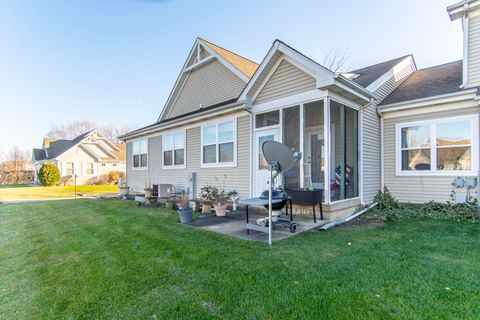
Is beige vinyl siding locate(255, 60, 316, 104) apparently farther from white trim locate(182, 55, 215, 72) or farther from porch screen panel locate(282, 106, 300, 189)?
white trim locate(182, 55, 215, 72)

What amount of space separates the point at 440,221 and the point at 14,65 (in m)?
19.4

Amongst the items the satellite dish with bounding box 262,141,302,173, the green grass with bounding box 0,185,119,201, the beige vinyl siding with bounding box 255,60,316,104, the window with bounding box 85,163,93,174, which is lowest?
the green grass with bounding box 0,185,119,201

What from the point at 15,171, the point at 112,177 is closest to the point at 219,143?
the point at 112,177

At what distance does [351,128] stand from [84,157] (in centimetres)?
2936

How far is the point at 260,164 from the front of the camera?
26.5 ft

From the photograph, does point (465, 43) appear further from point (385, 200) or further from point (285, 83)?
point (285, 83)

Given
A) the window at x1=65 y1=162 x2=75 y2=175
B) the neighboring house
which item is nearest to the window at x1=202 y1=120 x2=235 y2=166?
the neighboring house

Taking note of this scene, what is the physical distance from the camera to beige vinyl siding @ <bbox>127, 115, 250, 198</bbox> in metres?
8.66

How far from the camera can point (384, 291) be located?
2812mm

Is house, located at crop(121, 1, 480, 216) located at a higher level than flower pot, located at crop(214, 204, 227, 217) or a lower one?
higher

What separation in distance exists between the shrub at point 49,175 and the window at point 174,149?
1911 cm

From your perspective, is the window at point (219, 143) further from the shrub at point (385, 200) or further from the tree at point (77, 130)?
the tree at point (77, 130)

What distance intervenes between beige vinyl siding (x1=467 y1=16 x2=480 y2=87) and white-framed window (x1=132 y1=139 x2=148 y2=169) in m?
13.2

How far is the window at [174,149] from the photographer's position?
451 inches
